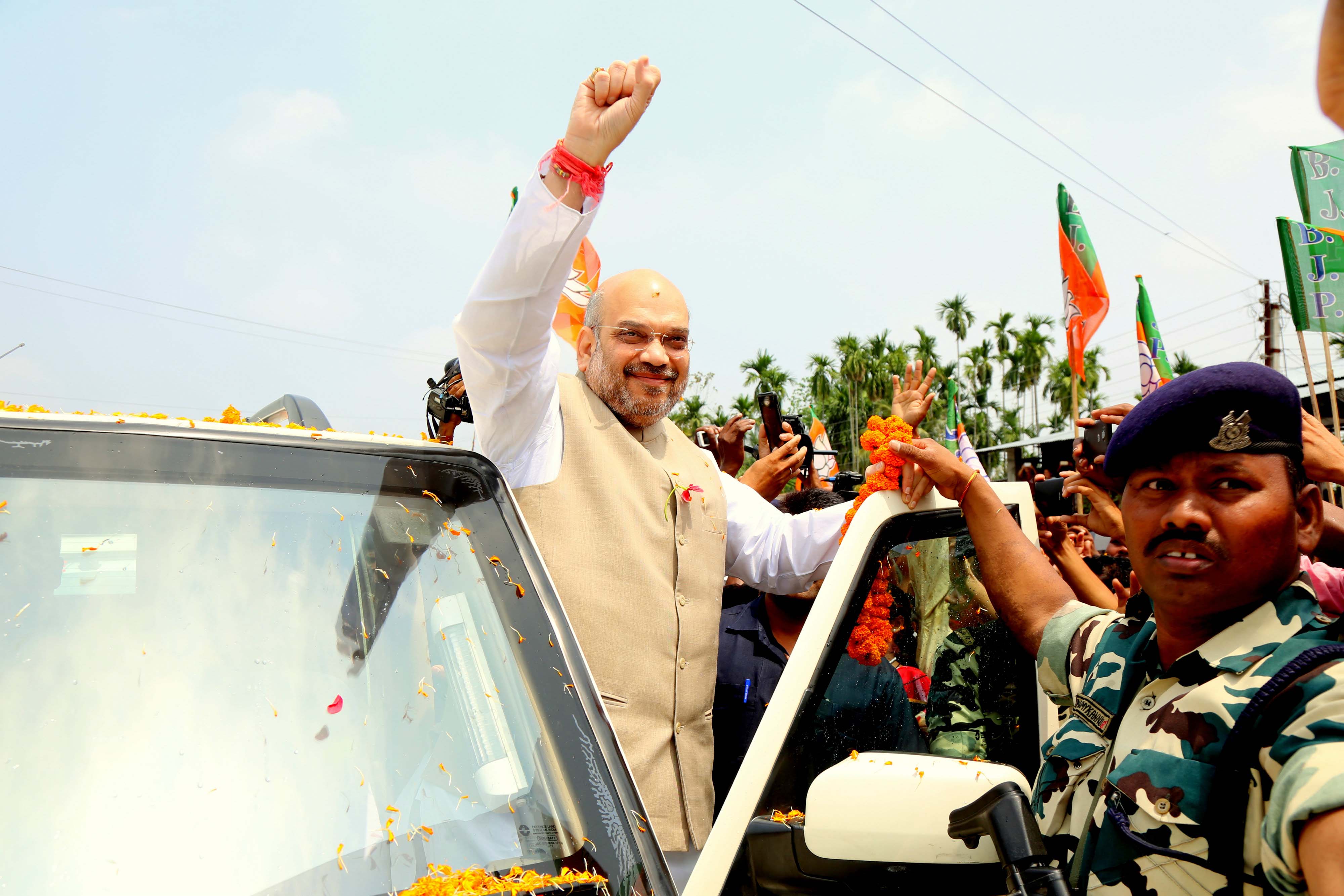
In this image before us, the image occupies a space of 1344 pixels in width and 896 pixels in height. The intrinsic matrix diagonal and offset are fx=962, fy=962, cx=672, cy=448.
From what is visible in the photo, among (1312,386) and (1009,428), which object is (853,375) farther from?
(1312,386)

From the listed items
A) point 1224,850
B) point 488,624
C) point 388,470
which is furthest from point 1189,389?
point 388,470

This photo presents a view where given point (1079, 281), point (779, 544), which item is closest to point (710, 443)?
point (779, 544)

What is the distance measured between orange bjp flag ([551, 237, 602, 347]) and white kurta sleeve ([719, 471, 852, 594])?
9.19 feet

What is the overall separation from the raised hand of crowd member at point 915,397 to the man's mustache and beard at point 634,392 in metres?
0.82

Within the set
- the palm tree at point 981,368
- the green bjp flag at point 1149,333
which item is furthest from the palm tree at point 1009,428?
the green bjp flag at point 1149,333

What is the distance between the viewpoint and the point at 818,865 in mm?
1601

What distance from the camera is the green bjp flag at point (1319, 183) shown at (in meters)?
6.91

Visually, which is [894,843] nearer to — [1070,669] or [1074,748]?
[1074,748]

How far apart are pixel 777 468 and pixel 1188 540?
2395mm

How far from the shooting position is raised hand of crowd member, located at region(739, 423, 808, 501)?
3744 millimetres

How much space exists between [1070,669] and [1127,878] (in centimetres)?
40

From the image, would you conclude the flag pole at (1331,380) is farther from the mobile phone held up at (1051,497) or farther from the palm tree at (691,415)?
the palm tree at (691,415)

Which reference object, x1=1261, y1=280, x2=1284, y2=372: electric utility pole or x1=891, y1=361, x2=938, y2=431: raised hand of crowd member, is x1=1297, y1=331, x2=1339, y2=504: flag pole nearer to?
x1=891, y1=361, x2=938, y2=431: raised hand of crowd member

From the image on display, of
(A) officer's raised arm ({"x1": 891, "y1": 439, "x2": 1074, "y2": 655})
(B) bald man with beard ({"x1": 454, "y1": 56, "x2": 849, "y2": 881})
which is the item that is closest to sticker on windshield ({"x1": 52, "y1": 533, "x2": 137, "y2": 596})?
(B) bald man with beard ({"x1": 454, "y1": 56, "x2": 849, "y2": 881})
